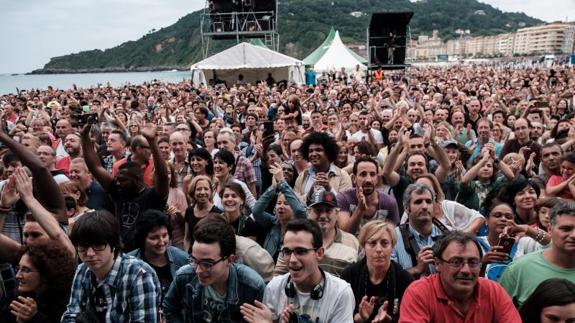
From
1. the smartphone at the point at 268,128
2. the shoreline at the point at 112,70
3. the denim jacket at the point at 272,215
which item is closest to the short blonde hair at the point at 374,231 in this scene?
the denim jacket at the point at 272,215

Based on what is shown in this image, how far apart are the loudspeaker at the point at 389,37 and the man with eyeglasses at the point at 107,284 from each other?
24154 mm

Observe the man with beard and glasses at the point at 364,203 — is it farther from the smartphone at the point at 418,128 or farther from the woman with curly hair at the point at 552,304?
the smartphone at the point at 418,128

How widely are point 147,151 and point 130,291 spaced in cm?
273

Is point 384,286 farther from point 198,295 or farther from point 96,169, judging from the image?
point 96,169

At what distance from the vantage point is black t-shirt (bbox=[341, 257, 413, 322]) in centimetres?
271

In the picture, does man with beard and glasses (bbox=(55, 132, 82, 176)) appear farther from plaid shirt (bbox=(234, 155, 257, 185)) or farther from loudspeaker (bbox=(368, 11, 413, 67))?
loudspeaker (bbox=(368, 11, 413, 67))

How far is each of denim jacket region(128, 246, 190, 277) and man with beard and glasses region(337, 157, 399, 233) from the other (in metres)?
1.26

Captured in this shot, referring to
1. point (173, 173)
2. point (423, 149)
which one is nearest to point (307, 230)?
point (173, 173)

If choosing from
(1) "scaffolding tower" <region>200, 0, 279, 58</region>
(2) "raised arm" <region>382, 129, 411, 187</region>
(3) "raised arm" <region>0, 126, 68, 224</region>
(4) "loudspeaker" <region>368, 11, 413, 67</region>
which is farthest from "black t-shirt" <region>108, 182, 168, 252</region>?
(1) "scaffolding tower" <region>200, 0, 279, 58</region>

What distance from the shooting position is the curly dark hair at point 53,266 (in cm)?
269

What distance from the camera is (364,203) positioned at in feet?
12.2

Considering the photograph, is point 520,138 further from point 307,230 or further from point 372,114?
point 307,230

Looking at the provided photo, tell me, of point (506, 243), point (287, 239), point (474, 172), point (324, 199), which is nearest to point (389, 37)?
point (474, 172)

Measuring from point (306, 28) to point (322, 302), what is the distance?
108 metres
